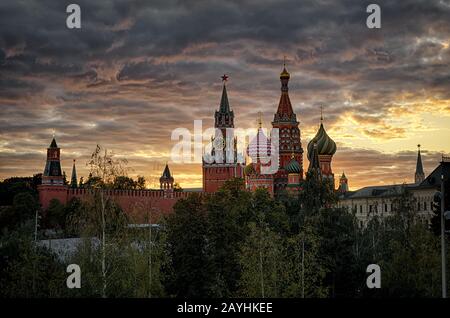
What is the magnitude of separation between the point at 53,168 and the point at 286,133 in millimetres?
39116

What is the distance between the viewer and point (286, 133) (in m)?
112

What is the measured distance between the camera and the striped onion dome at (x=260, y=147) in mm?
108938

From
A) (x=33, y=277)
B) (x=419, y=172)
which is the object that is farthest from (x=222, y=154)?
(x=33, y=277)

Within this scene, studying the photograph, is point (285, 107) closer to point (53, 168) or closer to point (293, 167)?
point (293, 167)

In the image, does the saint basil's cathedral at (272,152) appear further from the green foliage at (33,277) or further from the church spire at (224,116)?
the green foliage at (33,277)

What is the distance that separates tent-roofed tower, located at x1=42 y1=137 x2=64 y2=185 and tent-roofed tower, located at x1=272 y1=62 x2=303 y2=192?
33944 millimetres

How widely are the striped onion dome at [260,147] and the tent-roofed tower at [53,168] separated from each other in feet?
105

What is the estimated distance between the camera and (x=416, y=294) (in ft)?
103

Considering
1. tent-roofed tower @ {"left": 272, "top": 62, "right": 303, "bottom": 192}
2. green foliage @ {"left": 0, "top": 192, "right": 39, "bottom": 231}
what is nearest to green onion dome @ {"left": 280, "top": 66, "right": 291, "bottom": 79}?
tent-roofed tower @ {"left": 272, "top": 62, "right": 303, "bottom": 192}

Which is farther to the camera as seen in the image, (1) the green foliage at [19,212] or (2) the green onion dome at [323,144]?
(2) the green onion dome at [323,144]

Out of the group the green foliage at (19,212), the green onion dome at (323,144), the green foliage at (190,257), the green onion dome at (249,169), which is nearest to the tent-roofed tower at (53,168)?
the green foliage at (19,212)
